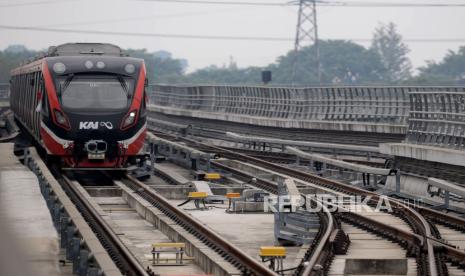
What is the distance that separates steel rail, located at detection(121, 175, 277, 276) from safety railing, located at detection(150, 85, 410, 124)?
1152 centimetres

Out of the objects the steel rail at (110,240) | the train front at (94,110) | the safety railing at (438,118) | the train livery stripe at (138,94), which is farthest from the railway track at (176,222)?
the safety railing at (438,118)

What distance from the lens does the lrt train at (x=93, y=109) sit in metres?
25.2

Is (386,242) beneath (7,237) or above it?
beneath

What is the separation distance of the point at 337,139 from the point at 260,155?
3.66m

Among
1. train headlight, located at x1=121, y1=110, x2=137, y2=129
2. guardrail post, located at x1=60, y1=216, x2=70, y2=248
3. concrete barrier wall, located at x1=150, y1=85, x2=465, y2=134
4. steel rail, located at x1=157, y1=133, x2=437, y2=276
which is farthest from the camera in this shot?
concrete barrier wall, located at x1=150, y1=85, x2=465, y2=134

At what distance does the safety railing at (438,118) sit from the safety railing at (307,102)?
6032 mm

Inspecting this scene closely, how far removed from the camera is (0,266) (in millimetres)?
3850

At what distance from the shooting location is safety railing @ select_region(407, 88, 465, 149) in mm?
21672

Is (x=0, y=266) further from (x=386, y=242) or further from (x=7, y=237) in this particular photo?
(x=386, y=242)

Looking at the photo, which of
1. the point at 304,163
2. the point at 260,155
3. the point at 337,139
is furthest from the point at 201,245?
the point at 337,139

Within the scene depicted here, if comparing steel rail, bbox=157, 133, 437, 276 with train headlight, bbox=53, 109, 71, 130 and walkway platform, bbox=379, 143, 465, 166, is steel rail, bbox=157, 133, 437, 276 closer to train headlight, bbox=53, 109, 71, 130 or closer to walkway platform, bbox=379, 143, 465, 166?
walkway platform, bbox=379, 143, 465, 166

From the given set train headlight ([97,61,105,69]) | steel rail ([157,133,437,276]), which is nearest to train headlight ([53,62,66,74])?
train headlight ([97,61,105,69])

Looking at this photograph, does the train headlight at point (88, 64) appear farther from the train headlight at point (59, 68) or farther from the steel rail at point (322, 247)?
the steel rail at point (322, 247)

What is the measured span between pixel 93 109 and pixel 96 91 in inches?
18.3
